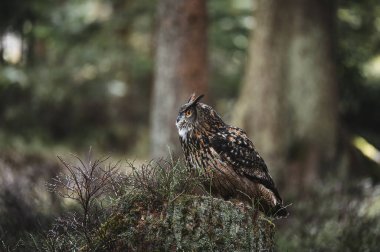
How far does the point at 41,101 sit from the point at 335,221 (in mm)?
10334

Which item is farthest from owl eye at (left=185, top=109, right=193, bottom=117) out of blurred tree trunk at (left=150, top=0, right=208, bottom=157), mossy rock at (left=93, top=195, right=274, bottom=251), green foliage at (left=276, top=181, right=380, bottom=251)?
blurred tree trunk at (left=150, top=0, right=208, bottom=157)

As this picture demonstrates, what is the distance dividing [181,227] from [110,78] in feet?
42.9

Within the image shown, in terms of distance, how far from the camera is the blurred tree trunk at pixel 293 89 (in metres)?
12.5

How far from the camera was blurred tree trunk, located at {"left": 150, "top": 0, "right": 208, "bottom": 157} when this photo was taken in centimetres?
1206

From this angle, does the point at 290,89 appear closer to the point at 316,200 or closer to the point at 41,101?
the point at 316,200

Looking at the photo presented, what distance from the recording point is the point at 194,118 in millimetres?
6184

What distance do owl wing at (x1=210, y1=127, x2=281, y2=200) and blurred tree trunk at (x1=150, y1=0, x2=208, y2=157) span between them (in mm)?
5686

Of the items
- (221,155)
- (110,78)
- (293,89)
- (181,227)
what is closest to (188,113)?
(221,155)

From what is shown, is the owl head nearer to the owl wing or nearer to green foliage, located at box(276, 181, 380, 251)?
the owl wing

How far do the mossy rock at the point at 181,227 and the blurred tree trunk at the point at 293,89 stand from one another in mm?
7462

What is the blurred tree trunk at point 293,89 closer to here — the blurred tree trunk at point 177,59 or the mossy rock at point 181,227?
the blurred tree trunk at point 177,59

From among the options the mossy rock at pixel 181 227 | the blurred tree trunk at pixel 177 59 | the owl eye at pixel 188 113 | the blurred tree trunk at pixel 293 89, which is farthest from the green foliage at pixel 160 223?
the blurred tree trunk at pixel 293 89

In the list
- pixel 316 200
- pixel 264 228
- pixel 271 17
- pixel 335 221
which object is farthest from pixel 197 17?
pixel 264 228

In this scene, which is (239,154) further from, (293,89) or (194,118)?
(293,89)
